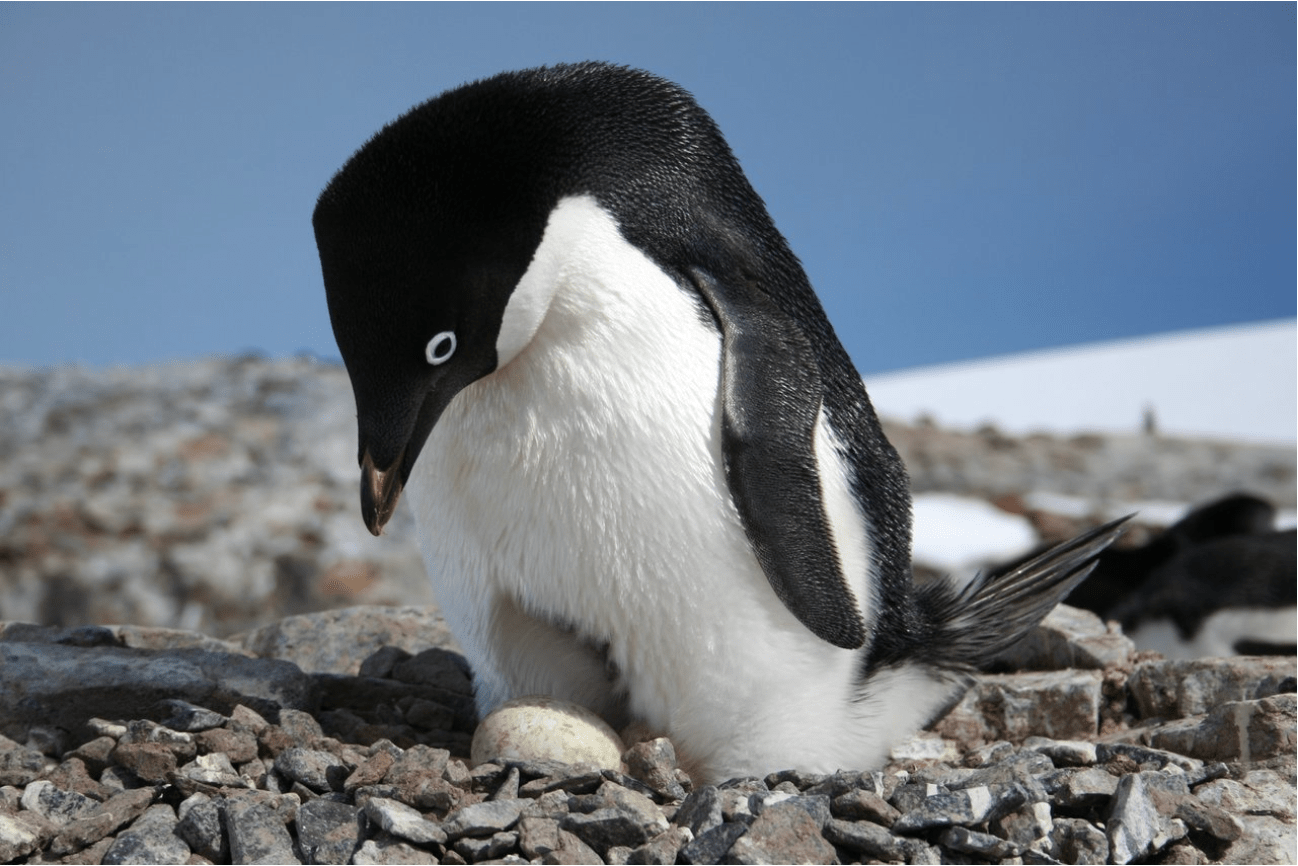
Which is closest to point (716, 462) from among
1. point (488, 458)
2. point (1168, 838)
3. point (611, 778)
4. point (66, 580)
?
point (488, 458)

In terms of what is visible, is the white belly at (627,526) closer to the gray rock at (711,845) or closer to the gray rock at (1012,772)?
the gray rock at (1012,772)

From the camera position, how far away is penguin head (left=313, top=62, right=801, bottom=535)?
1.71 meters

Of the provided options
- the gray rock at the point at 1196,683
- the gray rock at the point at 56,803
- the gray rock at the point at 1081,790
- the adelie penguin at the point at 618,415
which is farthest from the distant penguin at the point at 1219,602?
the gray rock at the point at 56,803

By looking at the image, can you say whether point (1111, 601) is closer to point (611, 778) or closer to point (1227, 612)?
point (1227, 612)

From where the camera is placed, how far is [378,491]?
5.70ft

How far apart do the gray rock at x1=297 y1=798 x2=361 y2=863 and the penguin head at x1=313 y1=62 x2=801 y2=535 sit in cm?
38

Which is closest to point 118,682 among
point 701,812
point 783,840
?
point 701,812

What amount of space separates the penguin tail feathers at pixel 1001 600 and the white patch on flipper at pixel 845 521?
0.28 meters

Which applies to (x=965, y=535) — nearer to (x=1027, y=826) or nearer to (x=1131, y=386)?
(x=1027, y=826)

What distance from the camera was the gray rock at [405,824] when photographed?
4.87ft

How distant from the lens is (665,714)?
1.96 metres

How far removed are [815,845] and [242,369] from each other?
4.53m

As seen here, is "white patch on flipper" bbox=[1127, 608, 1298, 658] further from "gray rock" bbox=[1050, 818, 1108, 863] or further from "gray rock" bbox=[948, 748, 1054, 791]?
"gray rock" bbox=[1050, 818, 1108, 863]

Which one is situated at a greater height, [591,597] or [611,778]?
[591,597]
